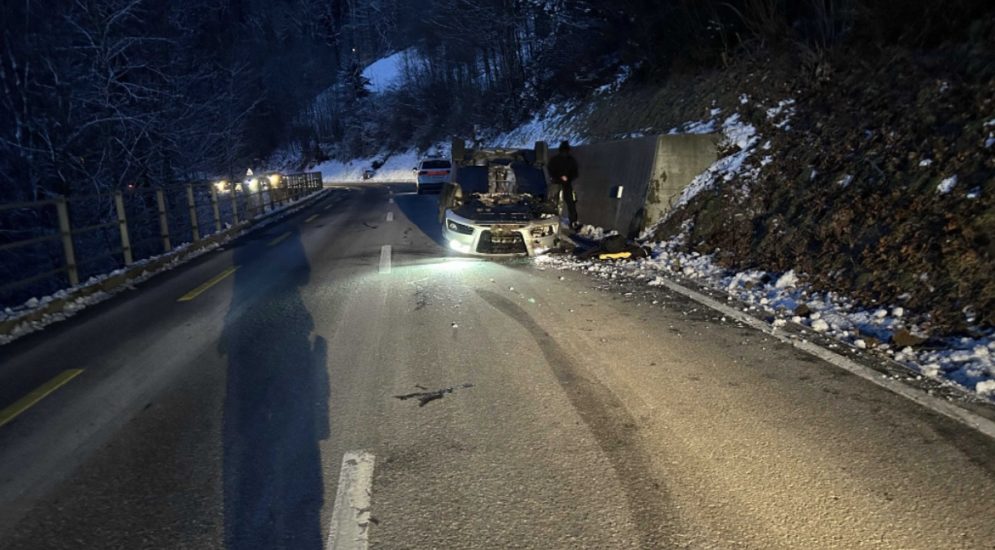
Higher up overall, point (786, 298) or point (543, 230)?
point (543, 230)

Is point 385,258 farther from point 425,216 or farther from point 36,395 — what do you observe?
point 425,216

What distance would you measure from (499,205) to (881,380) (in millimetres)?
7417


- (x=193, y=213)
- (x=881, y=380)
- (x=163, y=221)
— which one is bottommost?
(x=881, y=380)

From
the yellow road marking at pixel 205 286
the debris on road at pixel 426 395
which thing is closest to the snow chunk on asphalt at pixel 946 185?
the debris on road at pixel 426 395

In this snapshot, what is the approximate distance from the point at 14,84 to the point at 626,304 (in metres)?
17.8

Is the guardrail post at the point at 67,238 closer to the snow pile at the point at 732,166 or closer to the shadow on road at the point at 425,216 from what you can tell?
the shadow on road at the point at 425,216

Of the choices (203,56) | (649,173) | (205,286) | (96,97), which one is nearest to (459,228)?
(649,173)

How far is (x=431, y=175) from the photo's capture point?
96.7 feet

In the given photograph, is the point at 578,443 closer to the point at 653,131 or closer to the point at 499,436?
the point at 499,436

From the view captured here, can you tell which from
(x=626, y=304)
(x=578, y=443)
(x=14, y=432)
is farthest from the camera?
(x=626, y=304)

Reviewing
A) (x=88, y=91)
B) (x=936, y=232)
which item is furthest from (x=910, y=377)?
(x=88, y=91)

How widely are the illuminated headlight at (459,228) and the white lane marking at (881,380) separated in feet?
15.1

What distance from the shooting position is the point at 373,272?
9531 millimetres

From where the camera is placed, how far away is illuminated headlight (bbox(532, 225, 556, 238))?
1020 cm
